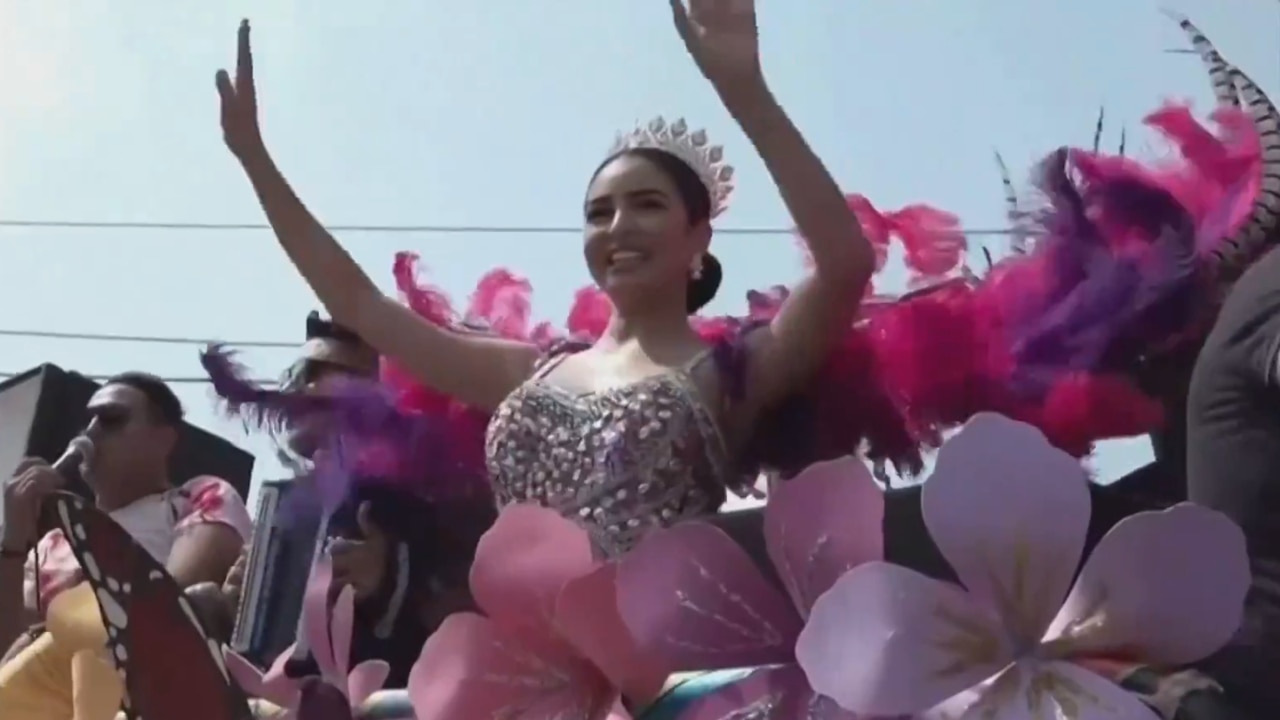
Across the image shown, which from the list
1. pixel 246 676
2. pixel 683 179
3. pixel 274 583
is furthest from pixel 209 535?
pixel 683 179

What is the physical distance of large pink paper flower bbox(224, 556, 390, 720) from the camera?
37.7 inches

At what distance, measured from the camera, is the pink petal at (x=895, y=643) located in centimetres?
65

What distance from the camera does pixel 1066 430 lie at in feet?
3.35

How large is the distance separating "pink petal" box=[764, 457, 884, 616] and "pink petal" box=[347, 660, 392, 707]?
366mm

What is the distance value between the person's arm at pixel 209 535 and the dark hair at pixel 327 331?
0.83ft

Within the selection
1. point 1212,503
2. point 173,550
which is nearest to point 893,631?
point 1212,503

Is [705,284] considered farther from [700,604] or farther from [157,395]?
[157,395]

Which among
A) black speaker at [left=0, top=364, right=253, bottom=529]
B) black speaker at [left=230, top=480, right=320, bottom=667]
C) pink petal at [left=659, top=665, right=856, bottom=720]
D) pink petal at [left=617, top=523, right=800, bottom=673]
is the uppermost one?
pink petal at [left=617, top=523, right=800, bottom=673]

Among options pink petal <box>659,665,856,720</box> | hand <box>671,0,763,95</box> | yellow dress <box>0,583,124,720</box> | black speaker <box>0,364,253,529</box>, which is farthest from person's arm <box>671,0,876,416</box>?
black speaker <box>0,364,253,529</box>

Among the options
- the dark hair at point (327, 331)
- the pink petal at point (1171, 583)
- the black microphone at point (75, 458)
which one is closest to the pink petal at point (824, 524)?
the pink petal at point (1171, 583)

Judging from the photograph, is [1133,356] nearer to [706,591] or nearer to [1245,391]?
[1245,391]

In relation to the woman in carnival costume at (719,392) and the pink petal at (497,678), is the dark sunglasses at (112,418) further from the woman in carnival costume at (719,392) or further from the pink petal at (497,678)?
the pink petal at (497,678)

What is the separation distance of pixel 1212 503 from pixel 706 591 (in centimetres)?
26

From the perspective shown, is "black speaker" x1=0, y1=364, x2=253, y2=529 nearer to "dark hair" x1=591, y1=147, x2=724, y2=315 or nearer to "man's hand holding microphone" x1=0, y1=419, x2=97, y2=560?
"man's hand holding microphone" x1=0, y1=419, x2=97, y2=560
